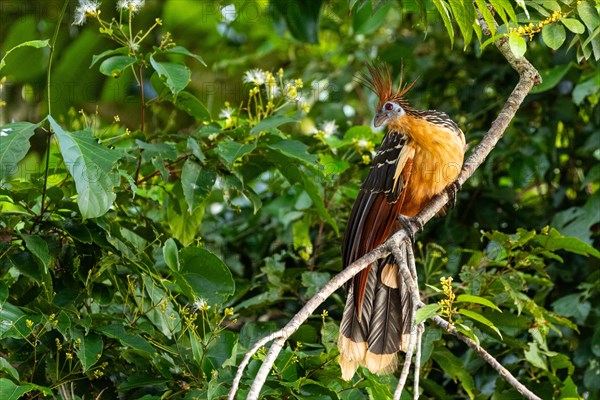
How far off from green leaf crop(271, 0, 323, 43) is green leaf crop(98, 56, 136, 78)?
1.63 m

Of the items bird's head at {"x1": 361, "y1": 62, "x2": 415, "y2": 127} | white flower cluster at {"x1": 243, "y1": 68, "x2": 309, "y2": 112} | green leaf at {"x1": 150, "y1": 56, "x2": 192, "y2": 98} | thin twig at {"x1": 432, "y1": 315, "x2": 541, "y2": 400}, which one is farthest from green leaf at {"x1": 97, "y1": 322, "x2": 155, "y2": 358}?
bird's head at {"x1": 361, "y1": 62, "x2": 415, "y2": 127}

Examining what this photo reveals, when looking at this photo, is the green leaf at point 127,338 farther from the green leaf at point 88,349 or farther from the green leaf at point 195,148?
the green leaf at point 195,148

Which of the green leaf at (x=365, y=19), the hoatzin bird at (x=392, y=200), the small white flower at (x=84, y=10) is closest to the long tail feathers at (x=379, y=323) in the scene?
the hoatzin bird at (x=392, y=200)

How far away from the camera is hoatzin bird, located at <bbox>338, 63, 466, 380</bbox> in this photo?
320cm

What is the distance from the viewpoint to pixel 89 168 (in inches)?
Result: 90.0

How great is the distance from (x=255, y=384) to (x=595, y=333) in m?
2.07

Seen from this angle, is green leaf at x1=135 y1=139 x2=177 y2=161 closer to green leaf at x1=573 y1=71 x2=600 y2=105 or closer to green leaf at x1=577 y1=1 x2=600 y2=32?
green leaf at x1=577 y1=1 x2=600 y2=32

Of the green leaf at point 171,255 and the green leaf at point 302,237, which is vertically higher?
the green leaf at point 171,255

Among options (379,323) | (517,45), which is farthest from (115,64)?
(379,323)

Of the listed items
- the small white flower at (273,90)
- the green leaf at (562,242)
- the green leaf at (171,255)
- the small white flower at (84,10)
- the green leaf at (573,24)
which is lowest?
the green leaf at (562,242)

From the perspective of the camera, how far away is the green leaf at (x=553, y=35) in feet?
8.36

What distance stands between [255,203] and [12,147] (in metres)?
0.93

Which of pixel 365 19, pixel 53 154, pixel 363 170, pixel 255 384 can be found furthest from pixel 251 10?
pixel 255 384

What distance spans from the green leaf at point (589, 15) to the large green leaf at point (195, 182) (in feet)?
4.25
